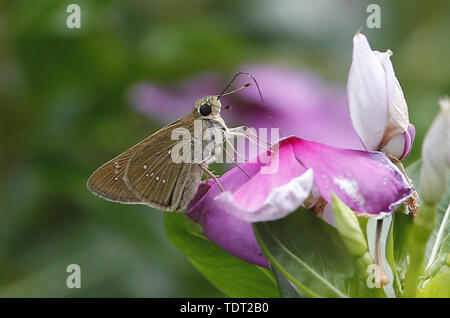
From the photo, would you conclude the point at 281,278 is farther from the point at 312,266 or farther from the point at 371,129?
the point at 371,129

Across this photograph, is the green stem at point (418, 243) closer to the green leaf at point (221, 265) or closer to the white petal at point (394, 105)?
the white petal at point (394, 105)

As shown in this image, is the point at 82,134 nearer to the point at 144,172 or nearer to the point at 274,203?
the point at 144,172

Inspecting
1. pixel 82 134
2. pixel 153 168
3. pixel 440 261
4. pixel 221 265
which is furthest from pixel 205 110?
pixel 82 134

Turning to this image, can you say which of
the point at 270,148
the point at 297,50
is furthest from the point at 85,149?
the point at 270,148

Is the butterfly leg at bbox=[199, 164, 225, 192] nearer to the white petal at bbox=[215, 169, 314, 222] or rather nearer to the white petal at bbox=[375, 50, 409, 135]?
the white petal at bbox=[215, 169, 314, 222]

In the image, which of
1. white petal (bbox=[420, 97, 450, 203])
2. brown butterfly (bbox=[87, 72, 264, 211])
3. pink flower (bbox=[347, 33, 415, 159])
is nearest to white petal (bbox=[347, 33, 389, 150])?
pink flower (bbox=[347, 33, 415, 159])
